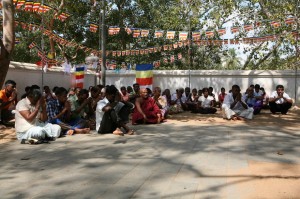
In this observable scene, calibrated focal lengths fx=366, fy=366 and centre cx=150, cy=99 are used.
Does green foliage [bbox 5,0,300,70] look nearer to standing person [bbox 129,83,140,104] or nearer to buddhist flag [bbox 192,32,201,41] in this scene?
buddhist flag [bbox 192,32,201,41]

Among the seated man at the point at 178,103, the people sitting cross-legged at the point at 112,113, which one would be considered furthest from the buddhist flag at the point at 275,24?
the people sitting cross-legged at the point at 112,113

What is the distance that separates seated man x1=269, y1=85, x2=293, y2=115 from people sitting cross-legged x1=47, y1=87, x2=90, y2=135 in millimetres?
7041

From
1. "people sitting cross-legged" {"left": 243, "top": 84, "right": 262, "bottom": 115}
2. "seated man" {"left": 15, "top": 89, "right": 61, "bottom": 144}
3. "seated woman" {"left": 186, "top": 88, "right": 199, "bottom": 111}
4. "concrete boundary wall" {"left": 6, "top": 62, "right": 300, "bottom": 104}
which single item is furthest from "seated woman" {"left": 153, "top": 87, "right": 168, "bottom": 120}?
"concrete boundary wall" {"left": 6, "top": 62, "right": 300, "bottom": 104}

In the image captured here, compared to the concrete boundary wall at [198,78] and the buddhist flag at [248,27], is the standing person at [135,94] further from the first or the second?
the buddhist flag at [248,27]

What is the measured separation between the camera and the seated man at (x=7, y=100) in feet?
30.5

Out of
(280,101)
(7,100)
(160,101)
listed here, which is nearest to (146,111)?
(160,101)

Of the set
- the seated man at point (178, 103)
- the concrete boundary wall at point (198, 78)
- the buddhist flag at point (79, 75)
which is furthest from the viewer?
the buddhist flag at point (79, 75)

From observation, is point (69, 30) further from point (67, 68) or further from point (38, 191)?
point (38, 191)

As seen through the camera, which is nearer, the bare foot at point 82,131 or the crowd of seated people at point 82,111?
the crowd of seated people at point 82,111

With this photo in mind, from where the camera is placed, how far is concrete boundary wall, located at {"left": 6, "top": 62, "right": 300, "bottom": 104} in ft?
53.9

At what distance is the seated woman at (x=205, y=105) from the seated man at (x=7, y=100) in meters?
6.49

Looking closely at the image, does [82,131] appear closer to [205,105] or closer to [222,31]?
[205,105]

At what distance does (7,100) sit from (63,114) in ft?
7.44

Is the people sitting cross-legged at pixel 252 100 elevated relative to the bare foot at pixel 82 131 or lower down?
elevated
